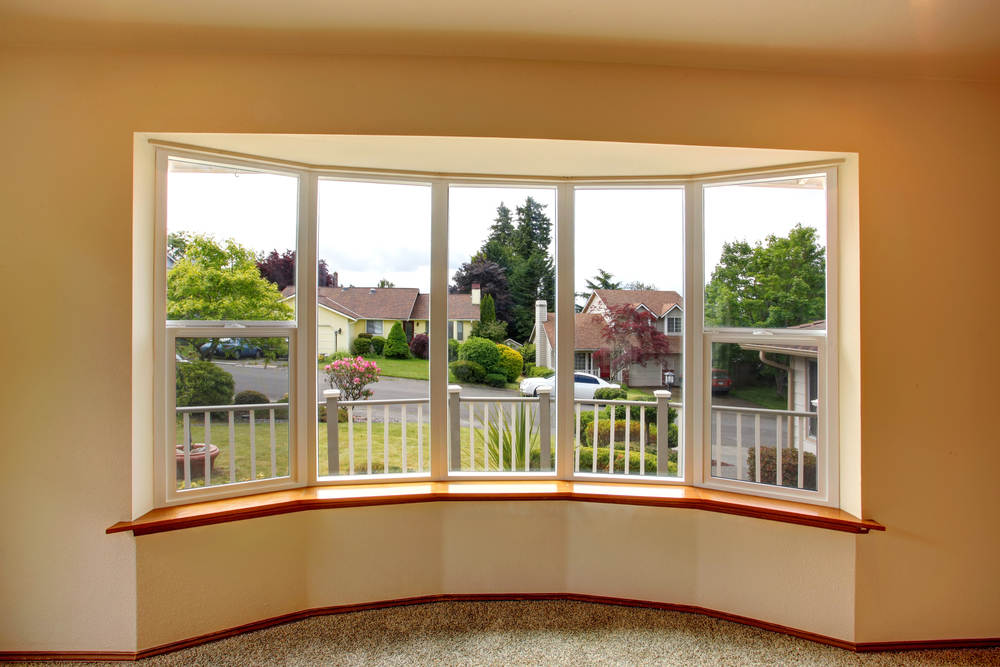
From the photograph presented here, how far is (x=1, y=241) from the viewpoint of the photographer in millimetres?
1832

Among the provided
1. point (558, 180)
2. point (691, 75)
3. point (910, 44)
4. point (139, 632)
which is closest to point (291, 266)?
point (558, 180)

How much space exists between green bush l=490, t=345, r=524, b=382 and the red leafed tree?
1.30ft

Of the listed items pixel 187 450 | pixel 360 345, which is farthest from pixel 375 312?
pixel 187 450

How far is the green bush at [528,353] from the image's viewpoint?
2398mm

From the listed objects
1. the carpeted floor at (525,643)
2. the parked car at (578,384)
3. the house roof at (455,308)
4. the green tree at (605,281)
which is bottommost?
the carpeted floor at (525,643)

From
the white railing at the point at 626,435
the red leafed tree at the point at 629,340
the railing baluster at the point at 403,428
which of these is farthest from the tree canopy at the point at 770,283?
the railing baluster at the point at 403,428

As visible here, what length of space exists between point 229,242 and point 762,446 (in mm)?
2671

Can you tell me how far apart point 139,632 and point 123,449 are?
2.42ft

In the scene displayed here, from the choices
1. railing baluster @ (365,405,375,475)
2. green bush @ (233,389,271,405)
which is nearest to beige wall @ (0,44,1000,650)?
green bush @ (233,389,271,405)

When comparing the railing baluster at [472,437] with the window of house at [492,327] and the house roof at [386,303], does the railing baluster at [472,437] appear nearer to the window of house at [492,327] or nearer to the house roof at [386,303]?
the window of house at [492,327]

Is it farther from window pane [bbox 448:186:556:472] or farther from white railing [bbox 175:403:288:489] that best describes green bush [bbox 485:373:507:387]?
white railing [bbox 175:403:288:489]

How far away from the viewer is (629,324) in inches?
93.7

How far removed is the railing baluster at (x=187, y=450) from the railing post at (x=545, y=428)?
63.8 inches

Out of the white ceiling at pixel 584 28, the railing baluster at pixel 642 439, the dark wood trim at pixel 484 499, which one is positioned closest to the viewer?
the white ceiling at pixel 584 28
